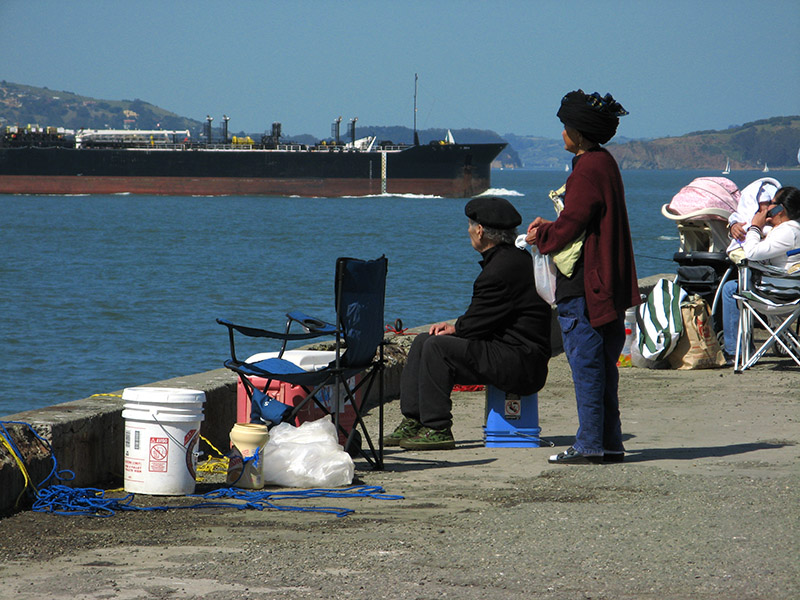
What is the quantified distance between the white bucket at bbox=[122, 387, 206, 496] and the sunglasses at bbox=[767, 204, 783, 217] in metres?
4.24

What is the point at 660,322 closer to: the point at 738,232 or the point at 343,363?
the point at 738,232

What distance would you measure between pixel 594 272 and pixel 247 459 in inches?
57.5

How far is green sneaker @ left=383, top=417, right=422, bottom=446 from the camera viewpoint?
15.4 ft

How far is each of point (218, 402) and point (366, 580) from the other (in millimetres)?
2194

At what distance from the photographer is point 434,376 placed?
4.52 m

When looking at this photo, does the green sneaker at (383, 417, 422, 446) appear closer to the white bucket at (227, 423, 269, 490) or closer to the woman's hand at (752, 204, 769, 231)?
the white bucket at (227, 423, 269, 490)

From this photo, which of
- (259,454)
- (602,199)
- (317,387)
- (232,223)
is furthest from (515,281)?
(232,223)

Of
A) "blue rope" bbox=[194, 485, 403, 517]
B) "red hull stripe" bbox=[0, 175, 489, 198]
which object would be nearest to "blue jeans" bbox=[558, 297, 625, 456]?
"blue rope" bbox=[194, 485, 403, 517]

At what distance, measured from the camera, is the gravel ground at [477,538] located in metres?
2.66

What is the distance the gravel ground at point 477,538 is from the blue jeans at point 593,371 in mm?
132

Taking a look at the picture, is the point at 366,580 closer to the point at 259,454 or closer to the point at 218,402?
the point at 259,454

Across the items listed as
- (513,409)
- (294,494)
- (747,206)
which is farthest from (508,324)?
(747,206)

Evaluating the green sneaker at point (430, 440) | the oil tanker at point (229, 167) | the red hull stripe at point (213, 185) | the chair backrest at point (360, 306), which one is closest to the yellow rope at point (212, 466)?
the chair backrest at point (360, 306)

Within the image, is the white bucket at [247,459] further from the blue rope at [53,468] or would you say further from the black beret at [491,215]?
the black beret at [491,215]
